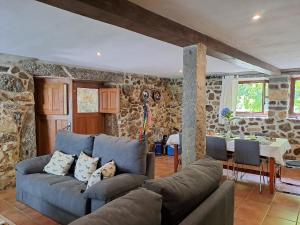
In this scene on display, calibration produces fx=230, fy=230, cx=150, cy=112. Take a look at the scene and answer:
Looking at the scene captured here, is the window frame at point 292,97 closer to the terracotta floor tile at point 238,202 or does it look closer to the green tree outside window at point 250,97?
the green tree outside window at point 250,97

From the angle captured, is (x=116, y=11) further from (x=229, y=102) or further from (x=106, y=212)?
(x=229, y=102)

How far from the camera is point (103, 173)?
258 centimetres

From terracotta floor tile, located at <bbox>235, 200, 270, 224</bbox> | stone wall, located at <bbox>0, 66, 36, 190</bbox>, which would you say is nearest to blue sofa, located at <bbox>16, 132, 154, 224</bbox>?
stone wall, located at <bbox>0, 66, 36, 190</bbox>

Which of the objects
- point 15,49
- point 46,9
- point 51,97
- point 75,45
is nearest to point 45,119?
point 51,97

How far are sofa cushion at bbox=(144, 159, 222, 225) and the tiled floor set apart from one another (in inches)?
55.5

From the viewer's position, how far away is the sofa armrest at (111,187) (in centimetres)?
218

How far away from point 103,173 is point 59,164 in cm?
81

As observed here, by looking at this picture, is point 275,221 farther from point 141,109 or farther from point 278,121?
point 141,109

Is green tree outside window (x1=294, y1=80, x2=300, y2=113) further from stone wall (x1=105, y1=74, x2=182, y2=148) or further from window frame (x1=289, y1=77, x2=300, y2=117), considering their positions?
stone wall (x1=105, y1=74, x2=182, y2=148)

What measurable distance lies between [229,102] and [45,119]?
14.0 ft

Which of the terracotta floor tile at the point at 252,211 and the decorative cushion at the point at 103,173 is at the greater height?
the decorative cushion at the point at 103,173

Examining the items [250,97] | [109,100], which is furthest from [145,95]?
[250,97]

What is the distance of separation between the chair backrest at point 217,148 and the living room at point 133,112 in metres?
0.02

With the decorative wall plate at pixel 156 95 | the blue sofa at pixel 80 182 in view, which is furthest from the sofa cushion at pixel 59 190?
the decorative wall plate at pixel 156 95
